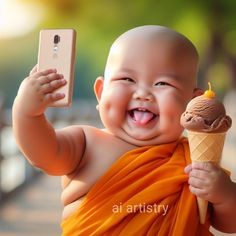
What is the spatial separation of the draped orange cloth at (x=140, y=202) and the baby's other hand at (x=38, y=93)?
0.20 meters

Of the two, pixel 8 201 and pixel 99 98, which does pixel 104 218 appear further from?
pixel 8 201

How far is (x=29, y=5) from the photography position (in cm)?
623

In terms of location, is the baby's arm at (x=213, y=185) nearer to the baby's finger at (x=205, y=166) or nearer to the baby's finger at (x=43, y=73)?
the baby's finger at (x=205, y=166)

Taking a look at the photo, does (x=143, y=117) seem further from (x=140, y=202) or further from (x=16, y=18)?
(x=16, y=18)

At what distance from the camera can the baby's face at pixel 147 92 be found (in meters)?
1.03

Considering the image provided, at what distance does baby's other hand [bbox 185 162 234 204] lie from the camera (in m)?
0.91

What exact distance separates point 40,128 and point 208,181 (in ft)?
1.09

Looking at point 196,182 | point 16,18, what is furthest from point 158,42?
point 16,18

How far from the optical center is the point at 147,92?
1.03 metres

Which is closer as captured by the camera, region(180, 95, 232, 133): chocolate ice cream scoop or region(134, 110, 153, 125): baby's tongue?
region(180, 95, 232, 133): chocolate ice cream scoop

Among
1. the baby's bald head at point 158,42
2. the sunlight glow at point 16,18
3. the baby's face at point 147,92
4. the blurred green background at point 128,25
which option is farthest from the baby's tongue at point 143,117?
the blurred green background at point 128,25

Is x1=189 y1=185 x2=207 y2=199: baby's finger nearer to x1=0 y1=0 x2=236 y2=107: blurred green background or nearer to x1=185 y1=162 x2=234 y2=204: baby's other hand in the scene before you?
x1=185 y1=162 x2=234 y2=204: baby's other hand

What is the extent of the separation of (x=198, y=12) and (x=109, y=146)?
6.19 m

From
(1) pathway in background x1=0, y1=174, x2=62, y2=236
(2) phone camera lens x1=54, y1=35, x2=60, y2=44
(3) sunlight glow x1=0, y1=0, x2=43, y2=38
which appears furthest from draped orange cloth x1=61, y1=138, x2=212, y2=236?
(3) sunlight glow x1=0, y1=0, x2=43, y2=38
